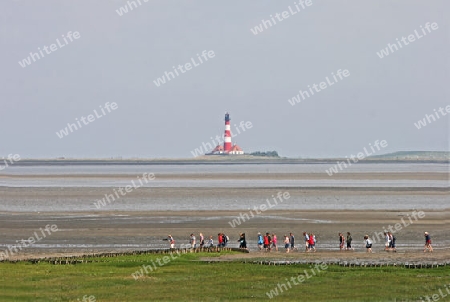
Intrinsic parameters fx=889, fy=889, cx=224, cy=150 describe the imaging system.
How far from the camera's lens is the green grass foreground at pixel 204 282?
32531 mm

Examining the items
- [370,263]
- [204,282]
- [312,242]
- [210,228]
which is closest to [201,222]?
[210,228]

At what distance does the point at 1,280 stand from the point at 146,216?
36.3 meters

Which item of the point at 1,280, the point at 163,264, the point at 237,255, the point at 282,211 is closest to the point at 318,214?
the point at 282,211

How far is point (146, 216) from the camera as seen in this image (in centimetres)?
7194

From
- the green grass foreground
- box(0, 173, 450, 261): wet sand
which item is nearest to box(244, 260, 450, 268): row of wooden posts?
the green grass foreground

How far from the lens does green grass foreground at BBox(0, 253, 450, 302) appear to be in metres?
32.5

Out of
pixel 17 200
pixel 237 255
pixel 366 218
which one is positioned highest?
pixel 17 200

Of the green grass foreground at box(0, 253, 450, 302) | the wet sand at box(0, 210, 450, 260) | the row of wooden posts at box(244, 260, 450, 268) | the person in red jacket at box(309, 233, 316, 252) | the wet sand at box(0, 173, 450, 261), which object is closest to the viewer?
the green grass foreground at box(0, 253, 450, 302)

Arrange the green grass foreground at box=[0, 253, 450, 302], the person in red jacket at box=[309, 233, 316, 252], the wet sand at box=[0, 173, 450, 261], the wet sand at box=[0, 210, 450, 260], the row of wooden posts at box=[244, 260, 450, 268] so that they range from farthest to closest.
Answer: the wet sand at box=[0, 173, 450, 261]
the wet sand at box=[0, 210, 450, 260]
the person in red jacket at box=[309, 233, 316, 252]
the row of wooden posts at box=[244, 260, 450, 268]
the green grass foreground at box=[0, 253, 450, 302]

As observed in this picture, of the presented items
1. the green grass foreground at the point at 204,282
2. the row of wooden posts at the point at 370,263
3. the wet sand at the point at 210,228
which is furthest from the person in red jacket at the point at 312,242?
the green grass foreground at the point at 204,282

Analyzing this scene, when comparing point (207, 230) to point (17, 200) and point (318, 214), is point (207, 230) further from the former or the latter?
point (17, 200)

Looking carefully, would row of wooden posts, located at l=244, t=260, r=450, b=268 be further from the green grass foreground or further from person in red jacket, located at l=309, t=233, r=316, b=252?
person in red jacket, located at l=309, t=233, r=316, b=252

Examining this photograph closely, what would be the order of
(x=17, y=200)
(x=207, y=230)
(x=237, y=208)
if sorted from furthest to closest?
1. (x=17, y=200)
2. (x=237, y=208)
3. (x=207, y=230)

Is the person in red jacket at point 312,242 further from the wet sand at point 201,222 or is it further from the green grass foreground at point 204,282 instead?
the green grass foreground at point 204,282
